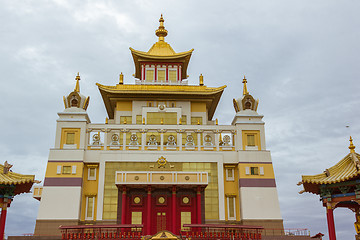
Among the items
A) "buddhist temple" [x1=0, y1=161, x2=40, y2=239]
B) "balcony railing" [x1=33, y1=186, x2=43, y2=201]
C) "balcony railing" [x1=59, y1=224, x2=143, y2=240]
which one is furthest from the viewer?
"balcony railing" [x1=33, y1=186, x2=43, y2=201]

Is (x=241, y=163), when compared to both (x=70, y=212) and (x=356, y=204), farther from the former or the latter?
(x=70, y=212)

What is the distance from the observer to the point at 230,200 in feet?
135

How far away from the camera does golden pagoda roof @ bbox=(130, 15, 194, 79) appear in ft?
179

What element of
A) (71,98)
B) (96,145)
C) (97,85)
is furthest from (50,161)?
(97,85)

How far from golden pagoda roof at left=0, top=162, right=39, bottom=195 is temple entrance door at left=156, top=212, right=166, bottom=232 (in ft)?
41.5

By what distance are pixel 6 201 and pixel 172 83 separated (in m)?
27.3

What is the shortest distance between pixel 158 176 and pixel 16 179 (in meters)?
12.5

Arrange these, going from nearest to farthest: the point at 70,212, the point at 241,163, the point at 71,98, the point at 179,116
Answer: the point at 70,212 < the point at 241,163 < the point at 71,98 < the point at 179,116

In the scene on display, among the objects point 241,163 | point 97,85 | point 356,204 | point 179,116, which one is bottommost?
point 356,204

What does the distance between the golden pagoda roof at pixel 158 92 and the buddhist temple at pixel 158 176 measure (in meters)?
3.79

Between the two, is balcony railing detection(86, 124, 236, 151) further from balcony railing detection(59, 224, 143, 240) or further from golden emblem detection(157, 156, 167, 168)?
balcony railing detection(59, 224, 143, 240)

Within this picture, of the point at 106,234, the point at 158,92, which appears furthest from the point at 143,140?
the point at 106,234

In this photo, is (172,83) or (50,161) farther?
(172,83)

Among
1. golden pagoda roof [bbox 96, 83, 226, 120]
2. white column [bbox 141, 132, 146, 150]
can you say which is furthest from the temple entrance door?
golden pagoda roof [bbox 96, 83, 226, 120]
